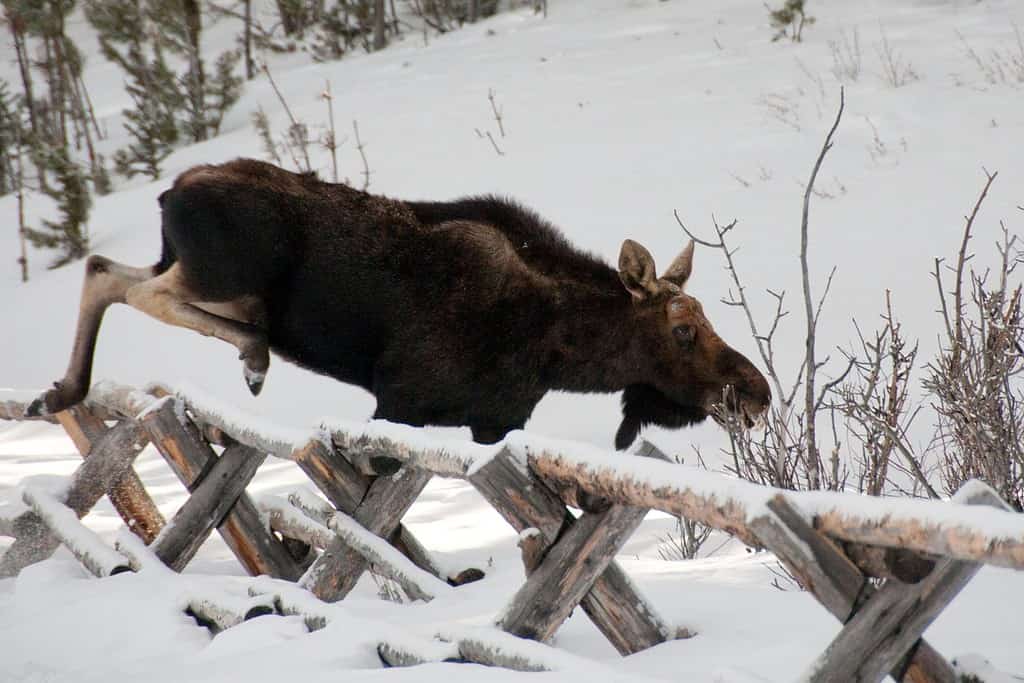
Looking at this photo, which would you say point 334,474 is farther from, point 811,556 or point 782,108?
point 782,108

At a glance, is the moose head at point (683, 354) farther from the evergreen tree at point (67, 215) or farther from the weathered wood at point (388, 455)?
the evergreen tree at point (67, 215)

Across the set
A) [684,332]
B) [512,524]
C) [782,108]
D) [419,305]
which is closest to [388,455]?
[512,524]

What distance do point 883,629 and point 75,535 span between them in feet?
11.8

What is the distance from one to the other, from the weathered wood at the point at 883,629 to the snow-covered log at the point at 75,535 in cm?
321

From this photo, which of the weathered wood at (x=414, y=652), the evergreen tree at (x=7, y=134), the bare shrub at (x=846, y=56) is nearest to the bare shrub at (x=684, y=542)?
the weathered wood at (x=414, y=652)

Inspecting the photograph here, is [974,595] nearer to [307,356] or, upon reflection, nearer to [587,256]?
[587,256]

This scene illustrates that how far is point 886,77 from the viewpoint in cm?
1280

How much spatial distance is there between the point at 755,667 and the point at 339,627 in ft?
3.82

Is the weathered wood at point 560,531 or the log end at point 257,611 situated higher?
the weathered wood at point 560,531

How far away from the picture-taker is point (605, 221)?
446 inches

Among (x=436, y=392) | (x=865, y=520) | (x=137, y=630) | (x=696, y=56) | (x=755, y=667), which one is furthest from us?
(x=696, y=56)

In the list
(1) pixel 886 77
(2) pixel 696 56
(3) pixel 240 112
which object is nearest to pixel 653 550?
(1) pixel 886 77

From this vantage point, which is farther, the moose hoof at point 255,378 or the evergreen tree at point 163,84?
the evergreen tree at point 163,84

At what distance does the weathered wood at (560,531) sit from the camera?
342cm
